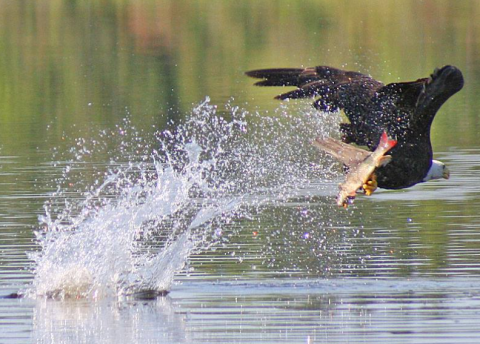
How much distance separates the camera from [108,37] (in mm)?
37281

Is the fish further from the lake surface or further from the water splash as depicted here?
the water splash

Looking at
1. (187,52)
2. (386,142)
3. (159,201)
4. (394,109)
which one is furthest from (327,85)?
(187,52)

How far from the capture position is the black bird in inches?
411

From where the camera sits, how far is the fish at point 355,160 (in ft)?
33.7

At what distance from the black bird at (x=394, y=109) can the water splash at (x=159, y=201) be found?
1.11m

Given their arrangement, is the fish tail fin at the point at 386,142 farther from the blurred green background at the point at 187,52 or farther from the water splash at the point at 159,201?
the blurred green background at the point at 187,52

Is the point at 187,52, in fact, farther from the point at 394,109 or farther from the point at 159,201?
the point at 394,109

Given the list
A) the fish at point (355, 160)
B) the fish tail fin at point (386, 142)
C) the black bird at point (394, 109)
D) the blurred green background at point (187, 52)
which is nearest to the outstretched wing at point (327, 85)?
the black bird at point (394, 109)

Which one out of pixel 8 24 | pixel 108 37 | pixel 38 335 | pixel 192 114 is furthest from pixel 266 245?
pixel 8 24

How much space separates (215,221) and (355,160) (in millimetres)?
3408

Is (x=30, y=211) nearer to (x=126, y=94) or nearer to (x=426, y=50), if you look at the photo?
(x=126, y=94)

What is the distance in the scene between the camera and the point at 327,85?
11.7 metres

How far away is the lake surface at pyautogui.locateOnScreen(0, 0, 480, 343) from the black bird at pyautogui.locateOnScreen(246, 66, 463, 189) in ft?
2.63

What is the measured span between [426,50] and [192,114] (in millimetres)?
9845
